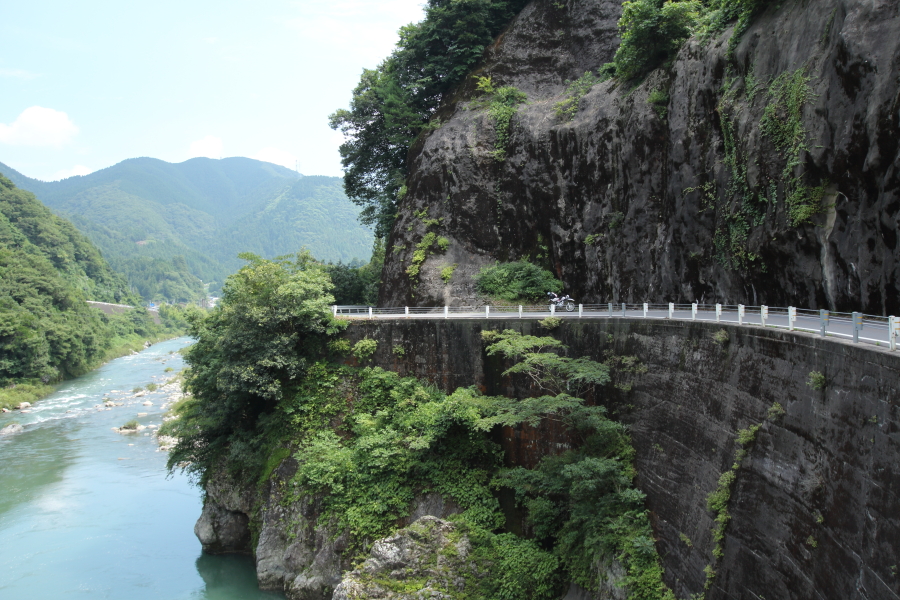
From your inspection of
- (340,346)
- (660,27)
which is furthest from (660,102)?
(340,346)

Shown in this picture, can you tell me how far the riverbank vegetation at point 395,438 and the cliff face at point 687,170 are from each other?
4.74 m

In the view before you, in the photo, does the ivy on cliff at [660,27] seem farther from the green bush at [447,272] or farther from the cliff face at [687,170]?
the green bush at [447,272]

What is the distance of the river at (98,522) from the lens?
17.9 metres

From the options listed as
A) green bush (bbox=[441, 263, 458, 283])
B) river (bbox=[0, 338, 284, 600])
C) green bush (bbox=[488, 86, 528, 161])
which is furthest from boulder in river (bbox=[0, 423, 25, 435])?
green bush (bbox=[488, 86, 528, 161])

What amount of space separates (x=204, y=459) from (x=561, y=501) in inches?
503

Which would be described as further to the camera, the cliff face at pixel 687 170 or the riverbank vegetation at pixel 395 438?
the riverbank vegetation at pixel 395 438

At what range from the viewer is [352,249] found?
19888 centimetres

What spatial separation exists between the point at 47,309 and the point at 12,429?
19950 millimetres

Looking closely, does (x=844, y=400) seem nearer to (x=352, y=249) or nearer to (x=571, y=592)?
(x=571, y=592)

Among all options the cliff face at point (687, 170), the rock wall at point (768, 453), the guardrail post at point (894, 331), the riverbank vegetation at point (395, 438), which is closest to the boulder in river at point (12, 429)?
the riverbank vegetation at point (395, 438)

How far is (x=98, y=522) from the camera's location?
21.9m

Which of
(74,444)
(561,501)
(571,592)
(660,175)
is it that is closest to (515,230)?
(660,175)

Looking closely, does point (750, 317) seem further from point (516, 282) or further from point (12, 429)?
point (12, 429)

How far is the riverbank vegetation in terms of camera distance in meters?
13.4
